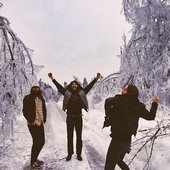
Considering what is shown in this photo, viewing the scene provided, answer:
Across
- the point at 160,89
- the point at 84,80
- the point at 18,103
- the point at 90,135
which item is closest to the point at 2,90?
the point at 18,103

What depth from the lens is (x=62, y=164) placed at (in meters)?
8.45

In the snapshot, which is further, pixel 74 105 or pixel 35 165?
pixel 74 105

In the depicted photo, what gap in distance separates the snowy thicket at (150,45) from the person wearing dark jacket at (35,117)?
2.50 metres

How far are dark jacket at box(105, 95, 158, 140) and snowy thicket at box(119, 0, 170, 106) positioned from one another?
39cm

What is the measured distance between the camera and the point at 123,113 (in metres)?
5.67

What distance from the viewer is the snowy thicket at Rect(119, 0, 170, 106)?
5746mm

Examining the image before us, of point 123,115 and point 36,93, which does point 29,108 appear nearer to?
point 36,93

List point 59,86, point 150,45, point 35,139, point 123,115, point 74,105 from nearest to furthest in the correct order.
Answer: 1. point 123,115
2. point 150,45
3. point 35,139
4. point 74,105
5. point 59,86

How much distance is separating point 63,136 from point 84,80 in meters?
123

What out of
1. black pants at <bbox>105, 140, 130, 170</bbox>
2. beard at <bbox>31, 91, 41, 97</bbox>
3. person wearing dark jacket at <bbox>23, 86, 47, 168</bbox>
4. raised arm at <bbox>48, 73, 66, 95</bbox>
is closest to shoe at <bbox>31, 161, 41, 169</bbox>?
person wearing dark jacket at <bbox>23, 86, 47, 168</bbox>

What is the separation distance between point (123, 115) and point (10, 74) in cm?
261

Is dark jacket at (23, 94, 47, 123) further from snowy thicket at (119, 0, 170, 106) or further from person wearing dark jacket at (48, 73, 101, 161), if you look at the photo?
snowy thicket at (119, 0, 170, 106)

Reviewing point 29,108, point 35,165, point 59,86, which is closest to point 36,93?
point 29,108

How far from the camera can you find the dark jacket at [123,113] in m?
5.66
